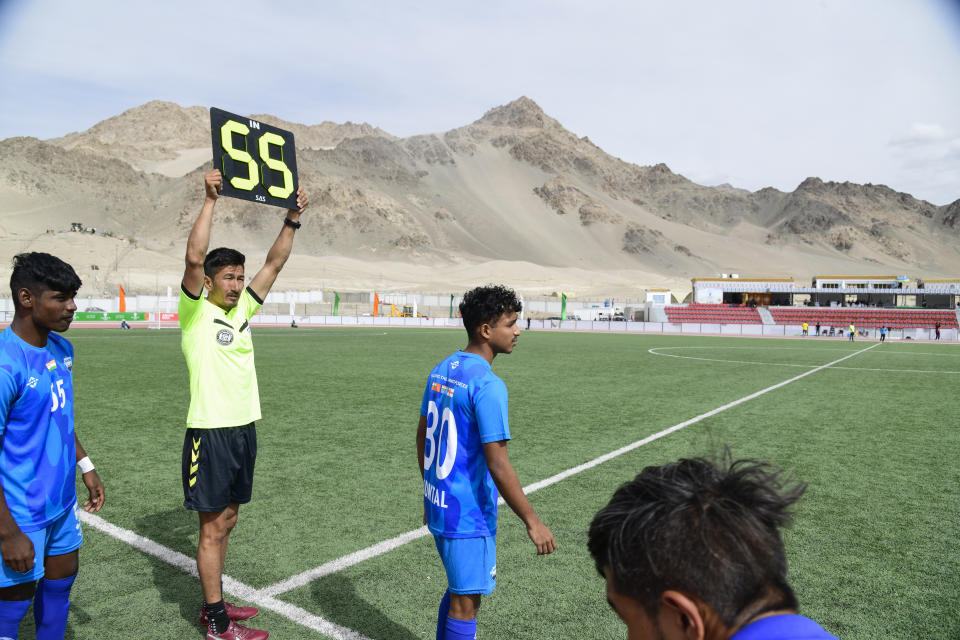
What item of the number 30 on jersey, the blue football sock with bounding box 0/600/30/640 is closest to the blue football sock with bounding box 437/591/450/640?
the blue football sock with bounding box 0/600/30/640

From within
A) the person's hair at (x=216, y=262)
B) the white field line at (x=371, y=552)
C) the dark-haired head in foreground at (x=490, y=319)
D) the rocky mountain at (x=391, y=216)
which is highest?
the rocky mountain at (x=391, y=216)

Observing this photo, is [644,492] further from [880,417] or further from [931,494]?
[880,417]

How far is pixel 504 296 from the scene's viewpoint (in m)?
3.29

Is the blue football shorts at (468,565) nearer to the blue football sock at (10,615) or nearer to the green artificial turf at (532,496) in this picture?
the green artificial turf at (532,496)

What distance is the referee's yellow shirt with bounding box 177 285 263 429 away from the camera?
3916 millimetres

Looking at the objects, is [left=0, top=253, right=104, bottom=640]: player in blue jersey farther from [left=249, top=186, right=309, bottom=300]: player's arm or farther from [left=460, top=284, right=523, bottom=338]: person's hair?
[left=460, top=284, right=523, bottom=338]: person's hair

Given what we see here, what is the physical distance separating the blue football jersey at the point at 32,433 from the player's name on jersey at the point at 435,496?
1854 millimetres

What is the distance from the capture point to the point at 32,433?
3.04 metres

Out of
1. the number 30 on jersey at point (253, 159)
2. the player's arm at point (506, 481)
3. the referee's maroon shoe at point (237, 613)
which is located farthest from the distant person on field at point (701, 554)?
the referee's maroon shoe at point (237, 613)

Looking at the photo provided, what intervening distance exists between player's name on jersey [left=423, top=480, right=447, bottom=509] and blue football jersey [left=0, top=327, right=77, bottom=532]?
1.85 metres

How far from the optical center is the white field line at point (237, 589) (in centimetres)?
396

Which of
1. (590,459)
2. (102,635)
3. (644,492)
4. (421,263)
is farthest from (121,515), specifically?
(421,263)

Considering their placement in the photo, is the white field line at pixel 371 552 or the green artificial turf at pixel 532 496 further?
the white field line at pixel 371 552

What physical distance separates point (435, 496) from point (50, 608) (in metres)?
2.04
